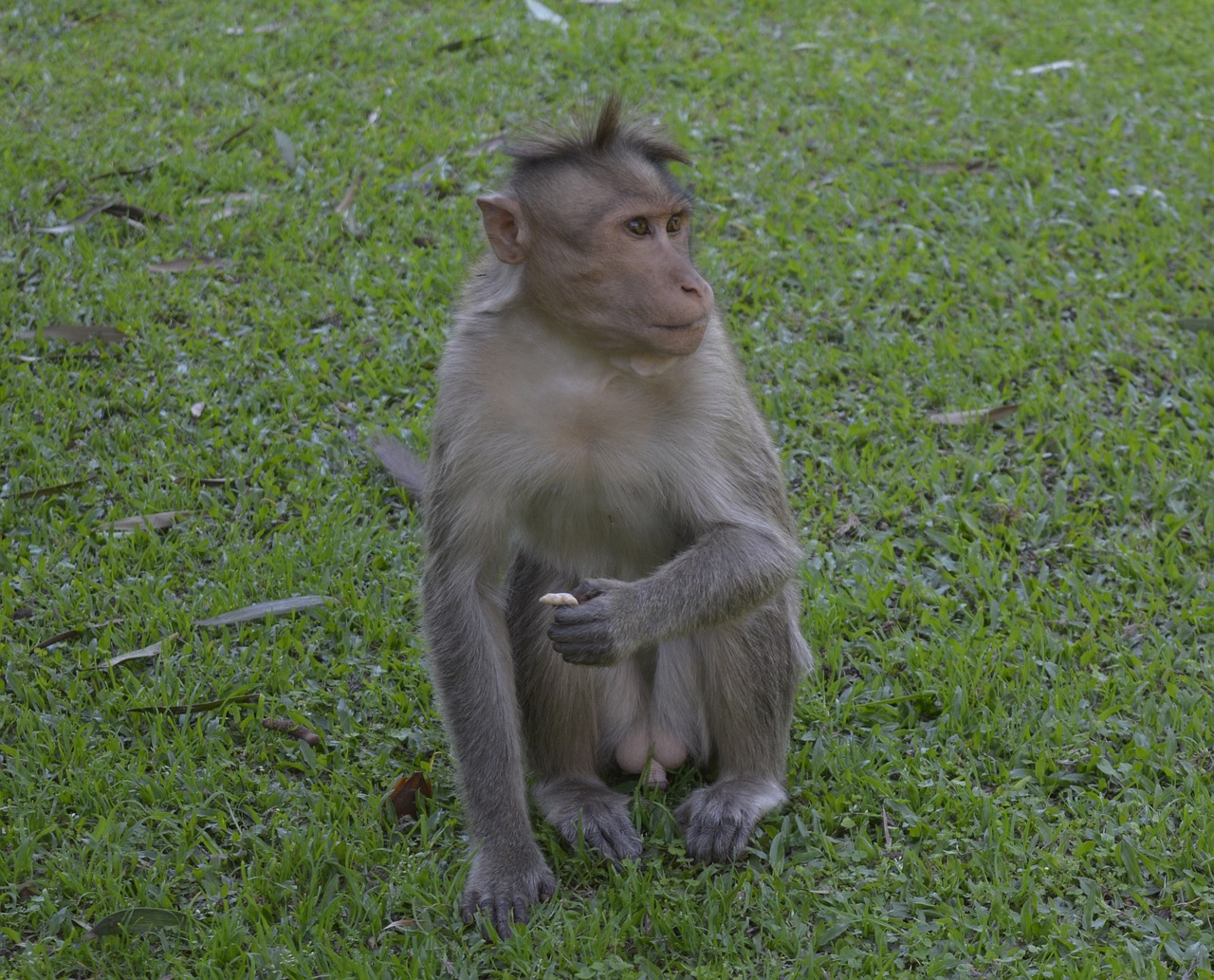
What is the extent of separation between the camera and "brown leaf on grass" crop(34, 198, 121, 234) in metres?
6.55

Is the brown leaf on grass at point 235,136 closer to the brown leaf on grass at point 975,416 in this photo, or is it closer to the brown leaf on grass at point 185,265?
the brown leaf on grass at point 185,265

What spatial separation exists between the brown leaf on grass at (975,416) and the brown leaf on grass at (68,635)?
298 centimetres

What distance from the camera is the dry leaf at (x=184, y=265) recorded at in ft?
20.9

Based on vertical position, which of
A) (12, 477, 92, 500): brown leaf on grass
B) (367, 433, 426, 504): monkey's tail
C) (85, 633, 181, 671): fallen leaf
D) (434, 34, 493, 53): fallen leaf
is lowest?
(12, 477, 92, 500): brown leaf on grass

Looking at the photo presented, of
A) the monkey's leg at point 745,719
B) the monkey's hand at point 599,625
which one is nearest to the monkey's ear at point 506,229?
the monkey's hand at point 599,625

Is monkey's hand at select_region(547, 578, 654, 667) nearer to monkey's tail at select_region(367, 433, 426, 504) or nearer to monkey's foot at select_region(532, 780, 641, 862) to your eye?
monkey's foot at select_region(532, 780, 641, 862)

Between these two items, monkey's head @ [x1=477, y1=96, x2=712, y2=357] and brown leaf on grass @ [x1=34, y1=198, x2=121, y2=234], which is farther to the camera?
brown leaf on grass @ [x1=34, y1=198, x2=121, y2=234]

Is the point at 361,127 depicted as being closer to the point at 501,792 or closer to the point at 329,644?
the point at 329,644

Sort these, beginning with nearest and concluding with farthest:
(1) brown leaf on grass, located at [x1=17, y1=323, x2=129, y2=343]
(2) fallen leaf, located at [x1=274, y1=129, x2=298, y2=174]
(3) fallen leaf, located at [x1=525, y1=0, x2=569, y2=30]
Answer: (1) brown leaf on grass, located at [x1=17, y1=323, x2=129, y2=343]
(2) fallen leaf, located at [x1=274, y1=129, x2=298, y2=174]
(3) fallen leaf, located at [x1=525, y1=0, x2=569, y2=30]

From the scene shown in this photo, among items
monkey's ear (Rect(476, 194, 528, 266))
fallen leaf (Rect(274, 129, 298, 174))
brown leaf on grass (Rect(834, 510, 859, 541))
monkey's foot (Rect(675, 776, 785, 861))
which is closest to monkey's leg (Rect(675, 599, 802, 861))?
monkey's foot (Rect(675, 776, 785, 861))

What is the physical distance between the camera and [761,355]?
5.82 meters

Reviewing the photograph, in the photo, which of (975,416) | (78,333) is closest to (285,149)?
(78,333)

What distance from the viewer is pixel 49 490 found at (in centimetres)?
505

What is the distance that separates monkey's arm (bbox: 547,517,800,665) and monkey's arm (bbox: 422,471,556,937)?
0.31 metres
